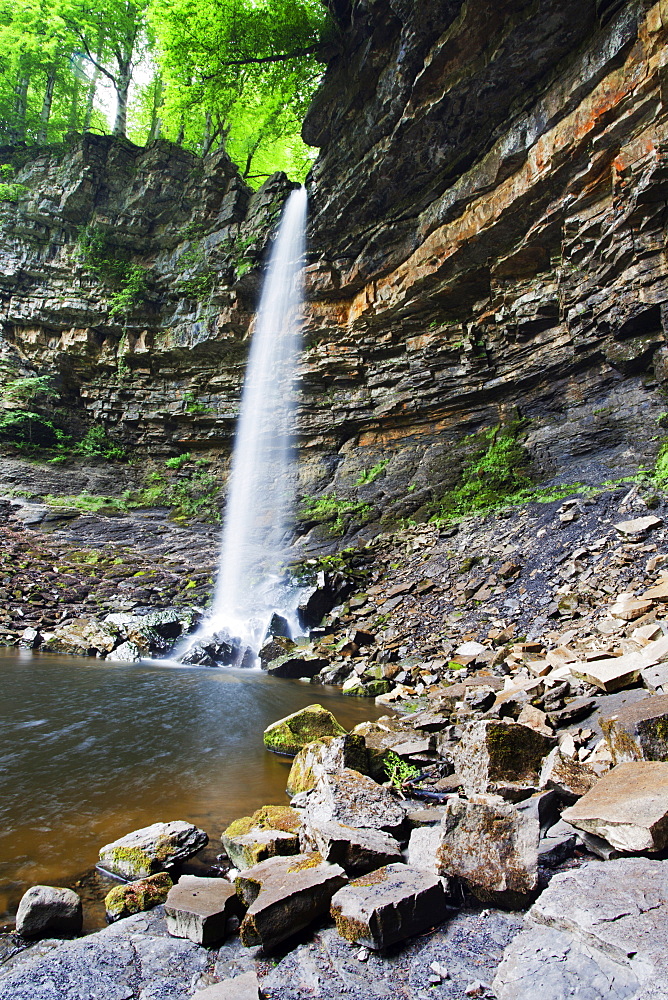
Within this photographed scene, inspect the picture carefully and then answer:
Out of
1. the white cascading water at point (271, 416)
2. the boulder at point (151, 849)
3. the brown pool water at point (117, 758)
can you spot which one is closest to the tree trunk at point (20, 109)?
the white cascading water at point (271, 416)

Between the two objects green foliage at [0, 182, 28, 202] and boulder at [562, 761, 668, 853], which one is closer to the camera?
boulder at [562, 761, 668, 853]

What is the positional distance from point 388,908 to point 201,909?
1.01m

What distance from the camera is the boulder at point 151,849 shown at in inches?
121

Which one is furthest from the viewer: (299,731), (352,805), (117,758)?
(299,731)

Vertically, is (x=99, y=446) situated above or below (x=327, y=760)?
above

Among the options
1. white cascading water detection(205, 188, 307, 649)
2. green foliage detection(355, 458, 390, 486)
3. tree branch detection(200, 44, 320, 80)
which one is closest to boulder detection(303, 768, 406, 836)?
white cascading water detection(205, 188, 307, 649)

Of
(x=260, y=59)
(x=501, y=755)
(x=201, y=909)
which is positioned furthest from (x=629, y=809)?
(x=260, y=59)

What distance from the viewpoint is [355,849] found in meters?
2.75

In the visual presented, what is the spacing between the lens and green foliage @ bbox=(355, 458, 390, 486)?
19.1m

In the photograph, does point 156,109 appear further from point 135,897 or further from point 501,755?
point 135,897

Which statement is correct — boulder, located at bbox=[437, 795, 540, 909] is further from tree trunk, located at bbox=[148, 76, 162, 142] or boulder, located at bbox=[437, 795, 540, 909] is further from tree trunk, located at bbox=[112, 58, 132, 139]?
tree trunk, located at bbox=[148, 76, 162, 142]

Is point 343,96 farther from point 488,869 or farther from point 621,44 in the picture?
point 488,869

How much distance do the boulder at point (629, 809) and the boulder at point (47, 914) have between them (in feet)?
8.68

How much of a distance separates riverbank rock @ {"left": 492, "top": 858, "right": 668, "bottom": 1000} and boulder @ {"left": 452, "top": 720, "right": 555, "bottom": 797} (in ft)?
4.65
